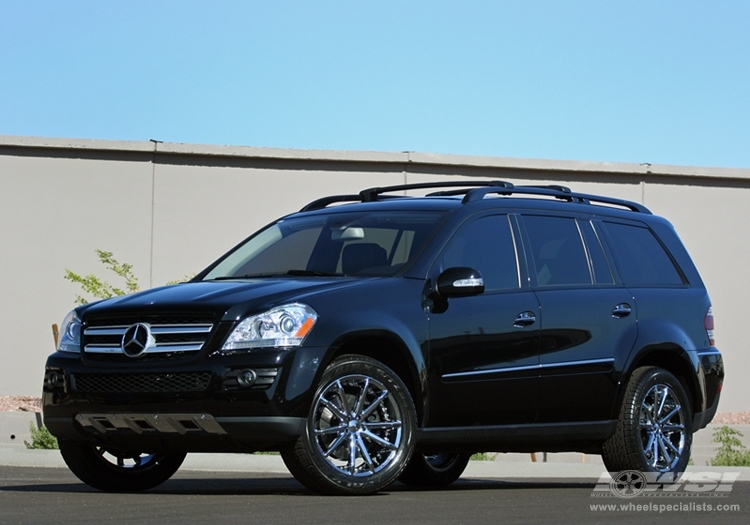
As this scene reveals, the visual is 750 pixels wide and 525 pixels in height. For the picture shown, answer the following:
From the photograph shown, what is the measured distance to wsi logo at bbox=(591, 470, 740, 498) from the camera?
862 cm

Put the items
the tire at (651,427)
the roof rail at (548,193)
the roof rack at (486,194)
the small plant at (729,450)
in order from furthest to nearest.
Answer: the small plant at (729,450) < the roof rack at (486,194) < the tire at (651,427) < the roof rail at (548,193)

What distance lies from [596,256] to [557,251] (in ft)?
1.34

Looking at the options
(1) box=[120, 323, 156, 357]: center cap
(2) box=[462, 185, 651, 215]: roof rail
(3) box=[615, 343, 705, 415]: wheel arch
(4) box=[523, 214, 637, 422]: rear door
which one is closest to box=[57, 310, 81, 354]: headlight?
(1) box=[120, 323, 156, 357]: center cap

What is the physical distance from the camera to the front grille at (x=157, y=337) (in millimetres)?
7680

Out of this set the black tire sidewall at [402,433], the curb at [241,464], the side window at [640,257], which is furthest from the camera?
the curb at [241,464]

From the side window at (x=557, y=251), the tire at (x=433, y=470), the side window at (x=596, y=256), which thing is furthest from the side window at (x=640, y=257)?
the tire at (x=433, y=470)

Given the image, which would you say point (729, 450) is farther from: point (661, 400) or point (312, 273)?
point (312, 273)

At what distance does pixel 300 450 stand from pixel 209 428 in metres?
0.52

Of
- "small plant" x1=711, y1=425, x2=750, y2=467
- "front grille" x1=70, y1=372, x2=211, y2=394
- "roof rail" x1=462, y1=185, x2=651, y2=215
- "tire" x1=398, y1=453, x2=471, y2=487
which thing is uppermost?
"roof rail" x1=462, y1=185, x2=651, y2=215

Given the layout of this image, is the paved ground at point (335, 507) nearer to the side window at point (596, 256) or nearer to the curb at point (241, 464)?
the side window at point (596, 256)

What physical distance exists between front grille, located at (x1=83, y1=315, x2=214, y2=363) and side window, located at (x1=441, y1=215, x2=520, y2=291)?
1.76 meters

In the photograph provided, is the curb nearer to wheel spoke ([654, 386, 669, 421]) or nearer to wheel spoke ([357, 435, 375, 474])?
wheel spoke ([654, 386, 669, 421])

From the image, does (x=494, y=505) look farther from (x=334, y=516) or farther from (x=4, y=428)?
(x=4, y=428)

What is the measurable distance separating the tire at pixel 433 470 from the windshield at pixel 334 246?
6.33 feet
